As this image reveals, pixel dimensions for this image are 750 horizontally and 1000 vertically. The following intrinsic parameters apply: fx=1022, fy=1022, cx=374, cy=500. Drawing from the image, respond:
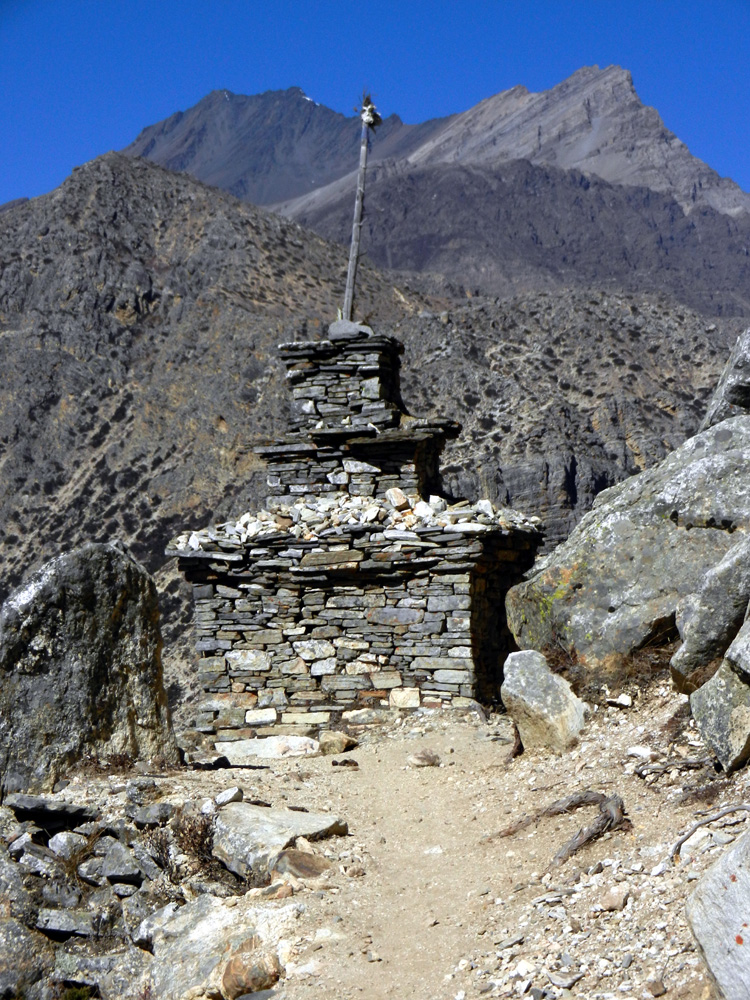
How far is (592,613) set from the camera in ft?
21.1

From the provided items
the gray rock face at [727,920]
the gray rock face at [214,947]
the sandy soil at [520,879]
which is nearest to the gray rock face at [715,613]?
the sandy soil at [520,879]

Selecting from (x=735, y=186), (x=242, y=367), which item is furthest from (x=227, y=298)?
(x=735, y=186)

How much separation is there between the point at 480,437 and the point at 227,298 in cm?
1727

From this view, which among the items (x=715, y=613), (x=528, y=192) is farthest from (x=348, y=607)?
(x=528, y=192)

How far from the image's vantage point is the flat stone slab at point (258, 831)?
208 inches

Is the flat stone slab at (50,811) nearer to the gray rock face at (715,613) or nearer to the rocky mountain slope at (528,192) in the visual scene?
the gray rock face at (715,613)

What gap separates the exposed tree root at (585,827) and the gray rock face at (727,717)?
0.52 meters

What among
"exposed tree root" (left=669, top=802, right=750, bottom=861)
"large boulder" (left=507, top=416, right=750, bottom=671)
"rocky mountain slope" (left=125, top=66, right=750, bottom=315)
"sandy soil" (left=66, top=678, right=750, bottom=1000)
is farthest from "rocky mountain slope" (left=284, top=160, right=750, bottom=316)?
"exposed tree root" (left=669, top=802, right=750, bottom=861)

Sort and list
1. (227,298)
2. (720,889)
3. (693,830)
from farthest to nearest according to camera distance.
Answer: (227,298) < (693,830) < (720,889)

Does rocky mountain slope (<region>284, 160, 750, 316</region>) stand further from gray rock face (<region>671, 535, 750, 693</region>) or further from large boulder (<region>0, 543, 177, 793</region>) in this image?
gray rock face (<region>671, 535, 750, 693</region>)

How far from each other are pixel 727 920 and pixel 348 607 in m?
6.95

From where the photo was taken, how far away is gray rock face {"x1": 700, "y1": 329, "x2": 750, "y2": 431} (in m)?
6.75

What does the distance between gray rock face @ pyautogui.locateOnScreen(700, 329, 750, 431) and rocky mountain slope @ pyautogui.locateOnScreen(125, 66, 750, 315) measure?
62.2 meters

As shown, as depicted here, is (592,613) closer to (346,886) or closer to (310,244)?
(346,886)
